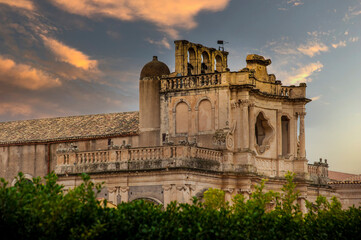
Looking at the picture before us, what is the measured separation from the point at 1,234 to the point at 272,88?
93.3ft

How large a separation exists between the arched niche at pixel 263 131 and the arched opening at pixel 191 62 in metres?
4.69

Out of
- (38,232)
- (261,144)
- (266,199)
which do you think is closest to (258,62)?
(261,144)

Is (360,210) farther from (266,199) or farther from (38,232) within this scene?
(38,232)

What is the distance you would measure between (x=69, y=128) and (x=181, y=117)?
8.81 meters

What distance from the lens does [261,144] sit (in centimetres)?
5116

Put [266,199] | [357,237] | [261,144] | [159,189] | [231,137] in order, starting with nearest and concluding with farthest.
Answer: 1. [357,237]
2. [266,199]
3. [159,189]
4. [231,137]
5. [261,144]

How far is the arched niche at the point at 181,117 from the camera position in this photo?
48219 mm

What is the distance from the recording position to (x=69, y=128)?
176 feet

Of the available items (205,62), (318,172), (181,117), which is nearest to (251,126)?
(181,117)

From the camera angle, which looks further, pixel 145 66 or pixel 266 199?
pixel 145 66

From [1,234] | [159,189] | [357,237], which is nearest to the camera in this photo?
[1,234]

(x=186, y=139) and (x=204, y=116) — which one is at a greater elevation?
(x=204, y=116)

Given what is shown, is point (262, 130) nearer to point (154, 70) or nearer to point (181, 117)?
point (181, 117)

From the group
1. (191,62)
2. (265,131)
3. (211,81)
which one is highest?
(191,62)
